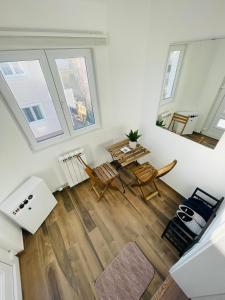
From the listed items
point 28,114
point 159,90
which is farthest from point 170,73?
point 28,114

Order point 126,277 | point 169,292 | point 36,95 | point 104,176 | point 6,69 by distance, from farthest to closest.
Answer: point 104,176 < point 36,95 < point 126,277 < point 6,69 < point 169,292

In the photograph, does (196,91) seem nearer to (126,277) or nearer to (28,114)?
(28,114)

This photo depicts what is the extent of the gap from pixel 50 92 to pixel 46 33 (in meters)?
0.61

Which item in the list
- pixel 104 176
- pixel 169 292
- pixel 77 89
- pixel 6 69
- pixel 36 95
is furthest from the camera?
pixel 104 176

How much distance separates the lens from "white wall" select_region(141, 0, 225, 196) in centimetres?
137

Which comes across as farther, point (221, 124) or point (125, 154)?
point (125, 154)

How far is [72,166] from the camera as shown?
2.28m

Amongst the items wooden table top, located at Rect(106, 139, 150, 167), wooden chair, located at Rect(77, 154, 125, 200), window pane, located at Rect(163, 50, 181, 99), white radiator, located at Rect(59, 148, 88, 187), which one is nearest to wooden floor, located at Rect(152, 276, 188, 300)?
wooden chair, located at Rect(77, 154, 125, 200)

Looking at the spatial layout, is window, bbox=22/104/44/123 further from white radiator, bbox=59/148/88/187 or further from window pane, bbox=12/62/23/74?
white radiator, bbox=59/148/88/187

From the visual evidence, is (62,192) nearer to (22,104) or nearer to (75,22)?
(22,104)

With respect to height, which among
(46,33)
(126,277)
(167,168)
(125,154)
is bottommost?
(126,277)

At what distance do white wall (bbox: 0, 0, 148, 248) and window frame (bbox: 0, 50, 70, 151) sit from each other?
0.25 feet

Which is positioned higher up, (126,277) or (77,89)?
(77,89)

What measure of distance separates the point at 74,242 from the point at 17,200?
3.14 feet
